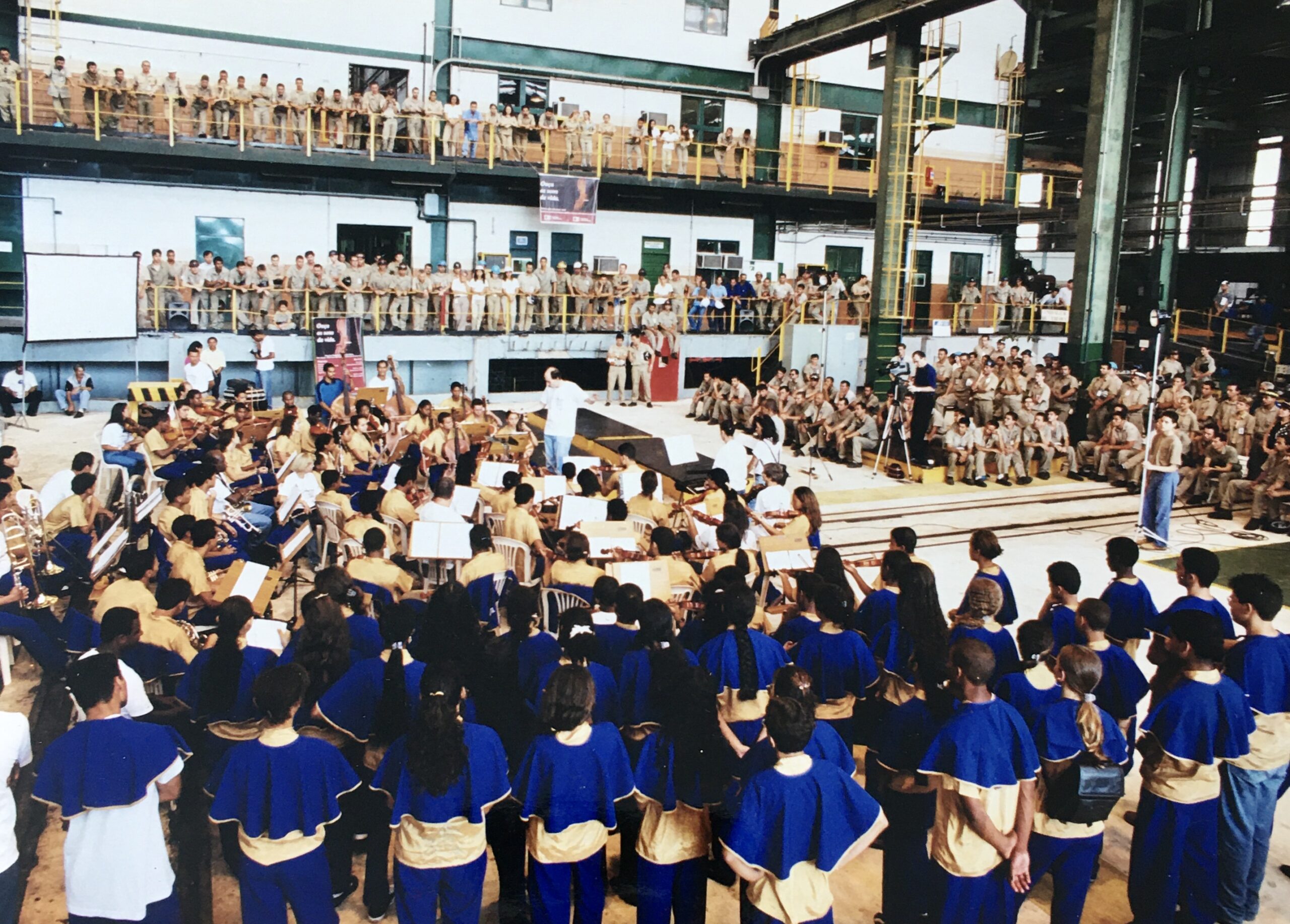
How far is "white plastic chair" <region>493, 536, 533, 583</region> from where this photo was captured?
8609 millimetres

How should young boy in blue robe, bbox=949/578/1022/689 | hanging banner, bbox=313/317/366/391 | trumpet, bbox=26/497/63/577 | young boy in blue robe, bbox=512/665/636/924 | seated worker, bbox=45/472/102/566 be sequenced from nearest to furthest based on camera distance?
young boy in blue robe, bbox=512/665/636/924
young boy in blue robe, bbox=949/578/1022/689
trumpet, bbox=26/497/63/577
seated worker, bbox=45/472/102/566
hanging banner, bbox=313/317/366/391

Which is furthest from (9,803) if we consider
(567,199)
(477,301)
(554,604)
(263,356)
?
(567,199)

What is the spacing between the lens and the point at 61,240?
21.4 m

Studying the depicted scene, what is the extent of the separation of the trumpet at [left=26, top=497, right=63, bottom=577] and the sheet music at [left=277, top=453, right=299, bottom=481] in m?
2.41

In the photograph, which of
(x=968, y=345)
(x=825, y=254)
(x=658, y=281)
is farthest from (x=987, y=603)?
(x=825, y=254)

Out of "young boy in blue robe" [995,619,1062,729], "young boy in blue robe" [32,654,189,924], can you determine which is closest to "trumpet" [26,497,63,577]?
"young boy in blue robe" [32,654,189,924]

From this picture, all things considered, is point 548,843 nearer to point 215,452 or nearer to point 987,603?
point 987,603

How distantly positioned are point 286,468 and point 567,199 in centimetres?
1549

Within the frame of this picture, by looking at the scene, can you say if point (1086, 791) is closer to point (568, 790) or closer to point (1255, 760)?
point (1255, 760)

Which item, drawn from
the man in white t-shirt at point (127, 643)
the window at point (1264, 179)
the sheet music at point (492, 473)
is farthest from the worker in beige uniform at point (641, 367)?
the window at point (1264, 179)

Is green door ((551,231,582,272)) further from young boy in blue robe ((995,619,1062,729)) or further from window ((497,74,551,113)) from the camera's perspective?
young boy in blue robe ((995,619,1062,729))

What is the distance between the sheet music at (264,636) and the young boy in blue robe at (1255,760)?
205 inches

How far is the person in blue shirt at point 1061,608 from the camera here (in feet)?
20.0

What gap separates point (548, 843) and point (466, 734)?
64 cm
